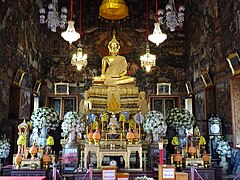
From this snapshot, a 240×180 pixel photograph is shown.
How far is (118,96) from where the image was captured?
7844mm

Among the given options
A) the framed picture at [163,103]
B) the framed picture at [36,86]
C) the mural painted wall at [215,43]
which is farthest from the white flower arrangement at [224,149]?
the framed picture at [36,86]

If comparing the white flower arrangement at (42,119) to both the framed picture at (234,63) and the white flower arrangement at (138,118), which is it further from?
the framed picture at (234,63)

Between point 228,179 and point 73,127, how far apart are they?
370cm

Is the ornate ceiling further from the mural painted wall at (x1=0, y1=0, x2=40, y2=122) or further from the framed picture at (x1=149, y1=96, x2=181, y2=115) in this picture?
the framed picture at (x1=149, y1=96, x2=181, y2=115)

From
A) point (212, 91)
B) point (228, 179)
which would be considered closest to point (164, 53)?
point (212, 91)

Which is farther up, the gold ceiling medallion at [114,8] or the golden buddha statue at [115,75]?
the gold ceiling medallion at [114,8]

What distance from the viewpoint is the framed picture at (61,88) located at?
10.6 metres

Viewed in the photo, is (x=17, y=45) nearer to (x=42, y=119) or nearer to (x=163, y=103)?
(x=42, y=119)

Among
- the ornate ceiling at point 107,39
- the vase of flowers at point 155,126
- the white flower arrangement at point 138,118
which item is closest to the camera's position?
the vase of flowers at point 155,126

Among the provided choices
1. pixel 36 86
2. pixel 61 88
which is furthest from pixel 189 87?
pixel 36 86

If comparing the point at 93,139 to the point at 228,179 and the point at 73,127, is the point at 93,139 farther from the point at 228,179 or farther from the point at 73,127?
the point at 228,179

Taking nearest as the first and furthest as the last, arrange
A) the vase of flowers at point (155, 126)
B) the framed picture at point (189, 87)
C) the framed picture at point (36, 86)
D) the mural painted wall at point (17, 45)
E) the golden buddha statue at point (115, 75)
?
the vase of flowers at point (155, 126), the mural painted wall at point (17, 45), the golden buddha statue at point (115, 75), the framed picture at point (36, 86), the framed picture at point (189, 87)

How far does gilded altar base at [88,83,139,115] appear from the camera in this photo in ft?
25.8

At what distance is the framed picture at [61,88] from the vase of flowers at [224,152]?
6277 millimetres
